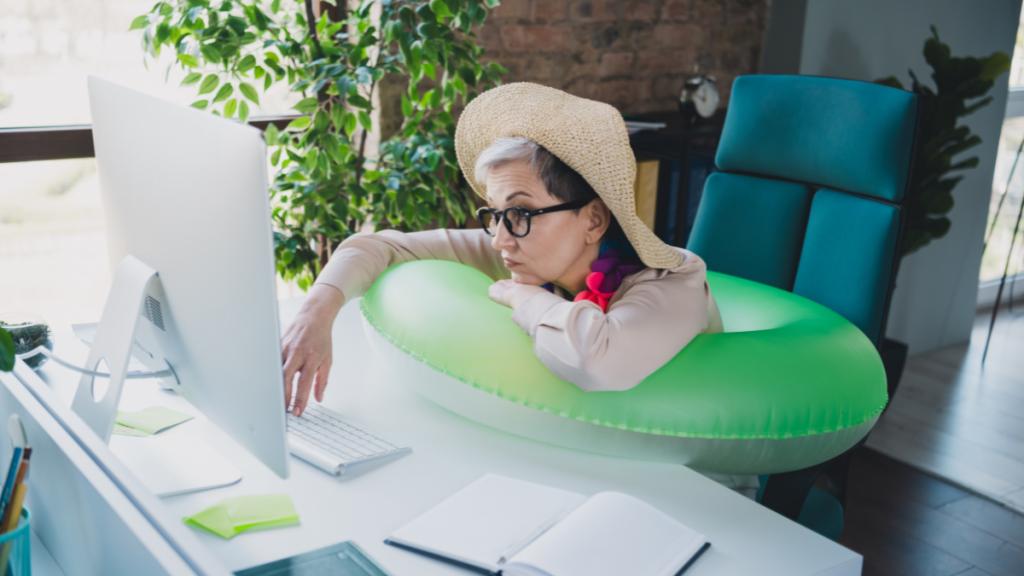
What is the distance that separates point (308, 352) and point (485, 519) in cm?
43

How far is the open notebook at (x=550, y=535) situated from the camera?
34.8 inches

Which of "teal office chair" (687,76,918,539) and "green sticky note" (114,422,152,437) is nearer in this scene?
"green sticky note" (114,422,152,437)

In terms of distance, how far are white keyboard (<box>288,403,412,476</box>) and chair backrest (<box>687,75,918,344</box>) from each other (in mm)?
1014

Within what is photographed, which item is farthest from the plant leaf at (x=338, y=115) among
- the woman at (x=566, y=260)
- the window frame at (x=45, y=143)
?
the woman at (x=566, y=260)

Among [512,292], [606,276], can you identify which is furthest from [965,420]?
[512,292]

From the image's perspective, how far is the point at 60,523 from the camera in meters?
0.94

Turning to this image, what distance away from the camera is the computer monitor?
0.79m

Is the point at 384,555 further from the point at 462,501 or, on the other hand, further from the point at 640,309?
the point at 640,309

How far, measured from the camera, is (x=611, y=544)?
92 cm

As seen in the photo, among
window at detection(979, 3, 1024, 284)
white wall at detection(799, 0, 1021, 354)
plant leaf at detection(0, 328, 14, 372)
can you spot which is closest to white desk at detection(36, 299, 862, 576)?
plant leaf at detection(0, 328, 14, 372)

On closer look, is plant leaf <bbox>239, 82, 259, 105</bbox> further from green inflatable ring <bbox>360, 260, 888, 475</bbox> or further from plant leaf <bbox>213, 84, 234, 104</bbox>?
green inflatable ring <bbox>360, 260, 888, 475</bbox>

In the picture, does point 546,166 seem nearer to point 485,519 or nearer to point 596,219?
point 596,219

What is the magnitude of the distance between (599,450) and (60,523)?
695 mm

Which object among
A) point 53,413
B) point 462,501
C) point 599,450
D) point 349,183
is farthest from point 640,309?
point 349,183
